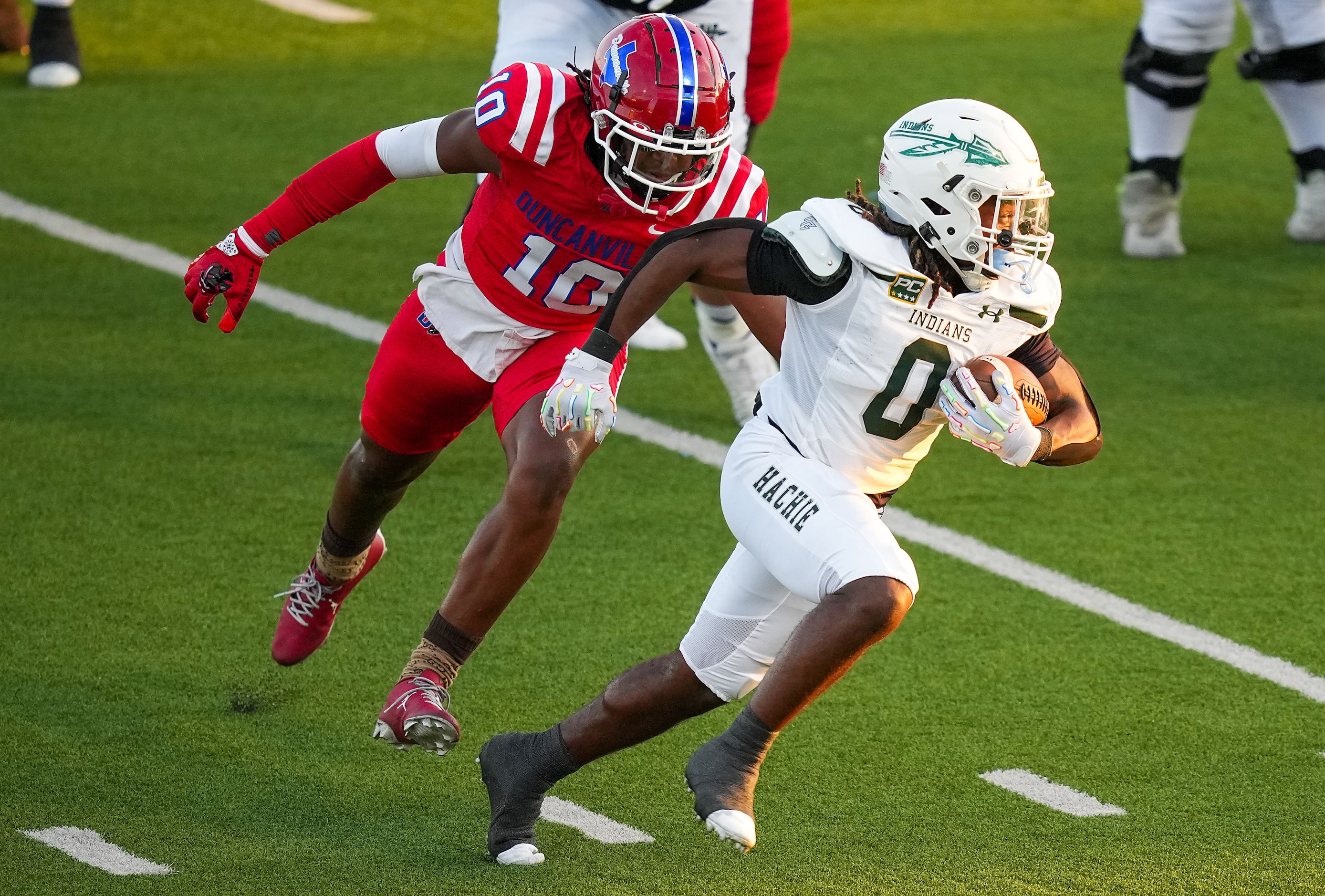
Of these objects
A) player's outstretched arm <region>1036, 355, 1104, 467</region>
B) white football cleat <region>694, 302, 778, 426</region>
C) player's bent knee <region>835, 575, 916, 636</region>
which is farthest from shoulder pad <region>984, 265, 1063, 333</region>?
white football cleat <region>694, 302, 778, 426</region>

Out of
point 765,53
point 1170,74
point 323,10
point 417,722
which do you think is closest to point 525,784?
point 417,722

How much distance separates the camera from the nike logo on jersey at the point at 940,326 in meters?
3.44

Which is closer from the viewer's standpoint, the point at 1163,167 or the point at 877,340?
the point at 877,340

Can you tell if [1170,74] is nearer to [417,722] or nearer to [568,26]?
[568,26]

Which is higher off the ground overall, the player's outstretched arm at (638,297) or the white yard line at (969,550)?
the player's outstretched arm at (638,297)

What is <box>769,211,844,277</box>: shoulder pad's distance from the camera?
3404 millimetres

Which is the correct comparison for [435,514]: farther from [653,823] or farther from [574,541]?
[653,823]

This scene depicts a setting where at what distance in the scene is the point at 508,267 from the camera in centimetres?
423

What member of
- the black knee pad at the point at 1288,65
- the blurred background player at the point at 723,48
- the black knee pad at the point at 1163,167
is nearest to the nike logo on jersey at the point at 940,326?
the blurred background player at the point at 723,48

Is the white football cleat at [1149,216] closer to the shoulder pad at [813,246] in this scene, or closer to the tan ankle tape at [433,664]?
the shoulder pad at [813,246]

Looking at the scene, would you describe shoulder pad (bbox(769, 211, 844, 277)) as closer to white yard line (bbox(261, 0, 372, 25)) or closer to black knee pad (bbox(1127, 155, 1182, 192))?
black knee pad (bbox(1127, 155, 1182, 192))

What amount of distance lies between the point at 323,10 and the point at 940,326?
9382 millimetres

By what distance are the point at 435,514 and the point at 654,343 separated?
76.1 inches

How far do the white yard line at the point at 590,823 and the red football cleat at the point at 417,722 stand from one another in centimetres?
31
